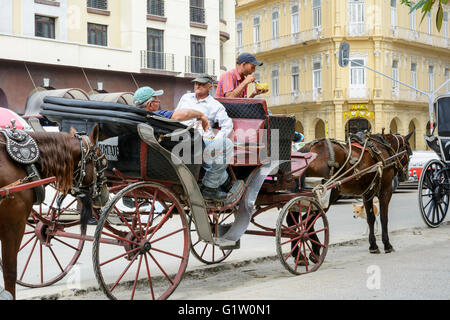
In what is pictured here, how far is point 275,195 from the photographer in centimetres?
748

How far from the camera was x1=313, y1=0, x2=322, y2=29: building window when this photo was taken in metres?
37.8

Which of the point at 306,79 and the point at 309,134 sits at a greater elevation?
the point at 306,79

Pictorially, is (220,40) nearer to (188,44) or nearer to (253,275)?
(188,44)

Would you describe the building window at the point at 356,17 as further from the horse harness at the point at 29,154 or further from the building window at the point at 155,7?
the horse harness at the point at 29,154

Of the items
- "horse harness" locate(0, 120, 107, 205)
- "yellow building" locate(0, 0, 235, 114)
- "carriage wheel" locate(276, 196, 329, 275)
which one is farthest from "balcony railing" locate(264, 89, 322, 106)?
"horse harness" locate(0, 120, 107, 205)

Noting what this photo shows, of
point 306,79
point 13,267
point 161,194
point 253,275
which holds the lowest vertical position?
point 253,275

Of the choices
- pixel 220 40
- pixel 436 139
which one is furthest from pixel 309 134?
pixel 436 139

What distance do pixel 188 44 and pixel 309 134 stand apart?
13.2 metres

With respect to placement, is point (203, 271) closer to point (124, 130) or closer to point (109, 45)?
point (124, 130)

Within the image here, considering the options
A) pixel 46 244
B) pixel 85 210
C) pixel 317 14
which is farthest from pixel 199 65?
pixel 85 210

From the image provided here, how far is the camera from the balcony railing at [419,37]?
3731 cm

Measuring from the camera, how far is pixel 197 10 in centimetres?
2836

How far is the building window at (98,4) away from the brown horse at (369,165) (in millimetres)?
17984

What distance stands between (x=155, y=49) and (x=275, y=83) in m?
16.4
